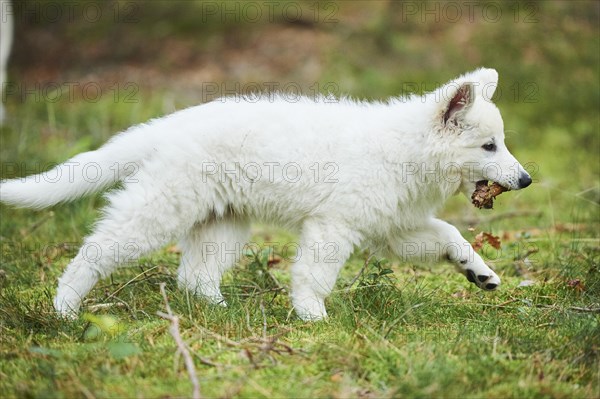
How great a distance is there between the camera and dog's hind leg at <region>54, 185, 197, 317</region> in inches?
168

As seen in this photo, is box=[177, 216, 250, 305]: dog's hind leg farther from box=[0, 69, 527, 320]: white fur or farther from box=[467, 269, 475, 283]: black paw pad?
box=[467, 269, 475, 283]: black paw pad

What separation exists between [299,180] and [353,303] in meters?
0.80

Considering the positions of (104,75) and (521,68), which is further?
(104,75)

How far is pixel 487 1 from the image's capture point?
1259 cm

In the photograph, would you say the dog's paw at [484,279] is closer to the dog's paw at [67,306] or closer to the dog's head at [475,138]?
the dog's head at [475,138]

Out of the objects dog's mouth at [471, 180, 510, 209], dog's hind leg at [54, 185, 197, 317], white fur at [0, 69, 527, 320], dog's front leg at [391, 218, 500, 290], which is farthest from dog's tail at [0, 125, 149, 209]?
dog's mouth at [471, 180, 510, 209]

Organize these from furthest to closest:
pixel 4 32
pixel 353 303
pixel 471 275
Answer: pixel 4 32 → pixel 471 275 → pixel 353 303

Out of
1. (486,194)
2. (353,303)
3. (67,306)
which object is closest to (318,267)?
(353,303)

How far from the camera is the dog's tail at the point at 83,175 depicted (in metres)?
4.43

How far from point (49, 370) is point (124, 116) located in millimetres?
6804

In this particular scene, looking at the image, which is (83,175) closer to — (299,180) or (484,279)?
(299,180)

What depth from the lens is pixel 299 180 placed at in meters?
4.53

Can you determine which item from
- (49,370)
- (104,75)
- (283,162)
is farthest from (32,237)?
(104,75)

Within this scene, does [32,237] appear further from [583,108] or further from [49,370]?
[583,108]
